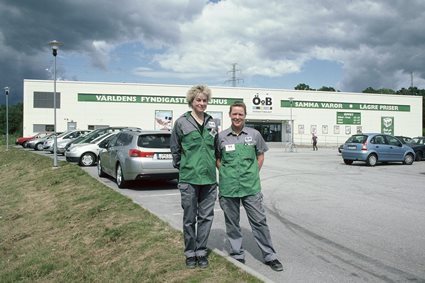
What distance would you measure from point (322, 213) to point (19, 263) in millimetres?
5364

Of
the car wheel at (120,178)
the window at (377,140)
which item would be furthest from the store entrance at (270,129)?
the car wheel at (120,178)

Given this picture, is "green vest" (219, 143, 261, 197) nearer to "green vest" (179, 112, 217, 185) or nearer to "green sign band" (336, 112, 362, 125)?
"green vest" (179, 112, 217, 185)

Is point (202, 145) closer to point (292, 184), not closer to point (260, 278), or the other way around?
point (260, 278)

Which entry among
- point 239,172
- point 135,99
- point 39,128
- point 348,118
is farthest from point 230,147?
point 348,118

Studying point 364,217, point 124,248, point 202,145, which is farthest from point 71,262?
point 364,217

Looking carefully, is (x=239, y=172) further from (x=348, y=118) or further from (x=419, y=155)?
(x=348, y=118)

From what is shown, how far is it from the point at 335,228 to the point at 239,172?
9.39 ft

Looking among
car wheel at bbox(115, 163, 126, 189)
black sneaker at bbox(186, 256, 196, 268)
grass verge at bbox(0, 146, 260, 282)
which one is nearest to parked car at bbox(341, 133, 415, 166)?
car wheel at bbox(115, 163, 126, 189)

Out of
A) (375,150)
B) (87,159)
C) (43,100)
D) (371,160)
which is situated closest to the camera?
(87,159)

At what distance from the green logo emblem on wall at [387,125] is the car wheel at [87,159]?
53.0 metres

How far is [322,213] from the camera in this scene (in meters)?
8.01

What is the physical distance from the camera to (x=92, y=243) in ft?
22.3

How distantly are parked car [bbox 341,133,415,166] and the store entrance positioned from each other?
38.8 metres

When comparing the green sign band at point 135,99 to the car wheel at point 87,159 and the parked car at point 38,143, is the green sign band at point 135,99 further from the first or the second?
the car wheel at point 87,159
